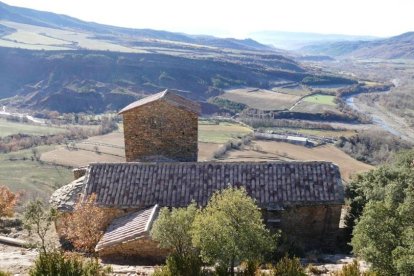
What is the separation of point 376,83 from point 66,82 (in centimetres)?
11296

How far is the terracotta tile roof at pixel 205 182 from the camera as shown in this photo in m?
20.0

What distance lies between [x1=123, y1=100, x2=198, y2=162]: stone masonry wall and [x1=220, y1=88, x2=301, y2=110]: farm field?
3237 inches

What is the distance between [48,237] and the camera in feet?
67.8

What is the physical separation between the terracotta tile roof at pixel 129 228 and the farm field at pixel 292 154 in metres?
37.5

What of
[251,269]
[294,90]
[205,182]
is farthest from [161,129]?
[294,90]

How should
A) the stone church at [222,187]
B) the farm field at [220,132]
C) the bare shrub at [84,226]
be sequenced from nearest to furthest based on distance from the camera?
the bare shrub at [84,226] → the stone church at [222,187] → the farm field at [220,132]

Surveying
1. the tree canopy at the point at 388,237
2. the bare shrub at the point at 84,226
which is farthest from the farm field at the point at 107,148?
the tree canopy at the point at 388,237

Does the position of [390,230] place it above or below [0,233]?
above

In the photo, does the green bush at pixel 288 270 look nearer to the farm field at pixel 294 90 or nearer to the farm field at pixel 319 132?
the farm field at pixel 319 132

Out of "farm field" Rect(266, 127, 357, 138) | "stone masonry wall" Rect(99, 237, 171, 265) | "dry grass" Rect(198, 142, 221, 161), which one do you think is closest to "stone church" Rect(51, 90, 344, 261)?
"stone masonry wall" Rect(99, 237, 171, 265)

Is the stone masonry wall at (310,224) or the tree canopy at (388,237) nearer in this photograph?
the tree canopy at (388,237)

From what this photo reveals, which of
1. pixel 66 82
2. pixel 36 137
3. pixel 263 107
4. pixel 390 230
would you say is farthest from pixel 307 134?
pixel 66 82

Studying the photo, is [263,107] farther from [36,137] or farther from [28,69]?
[28,69]

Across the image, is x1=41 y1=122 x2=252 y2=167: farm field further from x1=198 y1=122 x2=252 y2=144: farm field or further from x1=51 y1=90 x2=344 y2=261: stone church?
x1=51 y1=90 x2=344 y2=261: stone church
